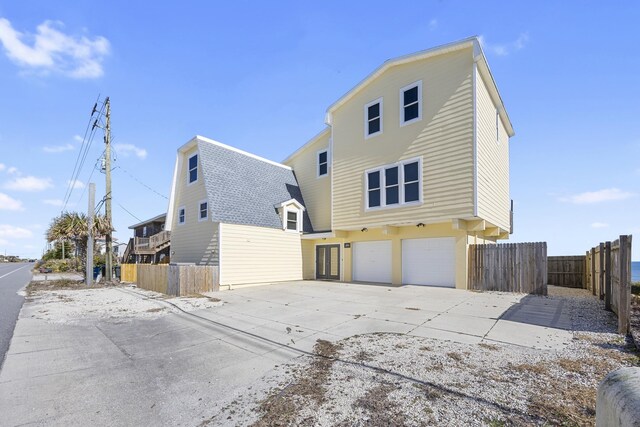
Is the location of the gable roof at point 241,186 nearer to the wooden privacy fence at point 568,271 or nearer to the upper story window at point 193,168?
the upper story window at point 193,168

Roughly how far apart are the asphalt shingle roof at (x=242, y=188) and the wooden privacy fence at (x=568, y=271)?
13.3 m

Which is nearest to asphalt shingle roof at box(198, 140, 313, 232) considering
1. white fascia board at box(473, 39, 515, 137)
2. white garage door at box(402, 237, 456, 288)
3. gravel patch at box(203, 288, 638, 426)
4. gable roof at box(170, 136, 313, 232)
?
gable roof at box(170, 136, 313, 232)

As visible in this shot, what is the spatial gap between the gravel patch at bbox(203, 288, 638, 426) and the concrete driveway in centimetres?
46

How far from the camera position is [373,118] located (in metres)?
15.5

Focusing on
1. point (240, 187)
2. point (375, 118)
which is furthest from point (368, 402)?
point (240, 187)

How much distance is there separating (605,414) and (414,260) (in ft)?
40.0

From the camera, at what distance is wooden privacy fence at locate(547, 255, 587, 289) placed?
52.7 feet

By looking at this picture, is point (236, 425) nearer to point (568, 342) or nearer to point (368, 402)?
point (368, 402)

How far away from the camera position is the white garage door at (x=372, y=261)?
15508 millimetres

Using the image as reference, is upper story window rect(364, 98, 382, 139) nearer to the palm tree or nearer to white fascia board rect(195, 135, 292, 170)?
white fascia board rect(195, 135, 292, 170)

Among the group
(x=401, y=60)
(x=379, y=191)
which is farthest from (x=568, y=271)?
(x=401, y=60)

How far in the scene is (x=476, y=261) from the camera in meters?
13.0

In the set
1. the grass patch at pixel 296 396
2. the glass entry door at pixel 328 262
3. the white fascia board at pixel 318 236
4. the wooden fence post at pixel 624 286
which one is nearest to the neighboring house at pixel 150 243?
the white fascia board at pixel 318 236

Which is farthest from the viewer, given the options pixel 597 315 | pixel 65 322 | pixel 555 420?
pixel 65 322
